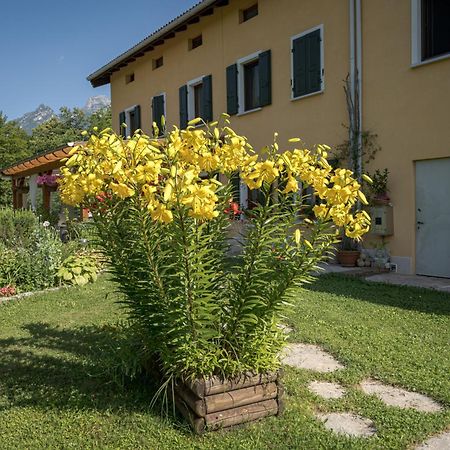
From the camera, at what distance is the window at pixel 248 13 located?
37.4ft

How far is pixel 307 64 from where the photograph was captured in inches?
386

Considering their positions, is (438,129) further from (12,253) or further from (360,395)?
(12,253)

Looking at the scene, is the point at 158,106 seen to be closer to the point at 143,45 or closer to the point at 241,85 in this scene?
the point at 143,45

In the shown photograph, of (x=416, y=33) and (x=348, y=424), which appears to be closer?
(x=348, y=424)

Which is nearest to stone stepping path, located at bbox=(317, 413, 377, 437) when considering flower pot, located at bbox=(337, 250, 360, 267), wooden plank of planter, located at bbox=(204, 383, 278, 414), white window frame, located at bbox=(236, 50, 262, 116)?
wooden plank of planter, located at bbox=(204, 383, 278, 414)

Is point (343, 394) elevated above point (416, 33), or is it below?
below

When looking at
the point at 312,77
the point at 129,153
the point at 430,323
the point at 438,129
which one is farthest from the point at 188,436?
the point at 312,77

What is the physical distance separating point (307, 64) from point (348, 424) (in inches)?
334

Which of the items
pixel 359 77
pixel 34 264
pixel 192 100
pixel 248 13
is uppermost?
pixel 248 13

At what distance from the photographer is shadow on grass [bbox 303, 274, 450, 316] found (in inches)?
223

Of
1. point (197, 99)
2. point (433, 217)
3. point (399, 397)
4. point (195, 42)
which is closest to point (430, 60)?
point (433, 217)

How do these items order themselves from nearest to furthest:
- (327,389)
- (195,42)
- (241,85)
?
(327,389) < (241,85) < (195,42)

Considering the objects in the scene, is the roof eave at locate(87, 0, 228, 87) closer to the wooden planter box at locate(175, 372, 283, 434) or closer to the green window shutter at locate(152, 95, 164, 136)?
the green window shutter at locate(152, 95, 164, 136)

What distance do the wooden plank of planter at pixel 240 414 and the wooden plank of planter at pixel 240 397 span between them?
3cm
